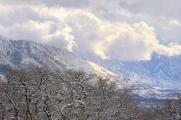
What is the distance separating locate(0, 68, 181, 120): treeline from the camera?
1596 inches

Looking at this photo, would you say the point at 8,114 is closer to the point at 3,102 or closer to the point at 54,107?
the point at 3,102

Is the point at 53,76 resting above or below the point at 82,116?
above

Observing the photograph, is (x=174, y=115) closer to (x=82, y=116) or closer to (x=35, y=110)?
(x=35, y=110)

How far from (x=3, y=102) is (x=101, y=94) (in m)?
20.8

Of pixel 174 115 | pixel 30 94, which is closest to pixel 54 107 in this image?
pixel 30 94

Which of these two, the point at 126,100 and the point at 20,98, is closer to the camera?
the point at 20,98

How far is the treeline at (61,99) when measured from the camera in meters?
40.5

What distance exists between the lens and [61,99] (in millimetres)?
41000

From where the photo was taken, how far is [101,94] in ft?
272

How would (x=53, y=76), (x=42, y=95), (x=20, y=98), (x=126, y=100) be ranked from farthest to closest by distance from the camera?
1. (x=126, y=100)
2. (x=20, y=98)
3. (x=53, y=76)
4. (x=42, y=95)

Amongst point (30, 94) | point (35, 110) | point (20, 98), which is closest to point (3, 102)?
point (20, 98)

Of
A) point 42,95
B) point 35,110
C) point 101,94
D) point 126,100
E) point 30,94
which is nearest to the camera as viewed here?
point 42,95

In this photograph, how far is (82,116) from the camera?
1667 inches

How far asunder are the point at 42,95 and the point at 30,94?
7.37 m
